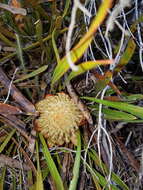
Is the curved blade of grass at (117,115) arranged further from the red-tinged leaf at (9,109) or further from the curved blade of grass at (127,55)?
the red-tinged leaf at (9,109)

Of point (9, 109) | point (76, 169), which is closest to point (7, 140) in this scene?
point (9, 109)

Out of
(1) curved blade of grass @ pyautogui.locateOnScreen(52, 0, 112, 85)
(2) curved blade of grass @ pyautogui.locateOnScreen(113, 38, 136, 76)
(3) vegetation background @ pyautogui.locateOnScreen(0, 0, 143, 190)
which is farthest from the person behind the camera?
(3) vegetation background @ pyautogui.locateOnScreen(0, 0, 143, 190)

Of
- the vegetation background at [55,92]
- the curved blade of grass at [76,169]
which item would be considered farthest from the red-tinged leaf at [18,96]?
the curved blade of grass at [76,169]

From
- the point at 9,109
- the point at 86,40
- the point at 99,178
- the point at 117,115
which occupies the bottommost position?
the point at 99,178

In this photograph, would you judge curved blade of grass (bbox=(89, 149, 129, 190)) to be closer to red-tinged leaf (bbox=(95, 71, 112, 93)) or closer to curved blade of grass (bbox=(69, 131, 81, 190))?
curved blade of grass (bbox=(69, 131, 81, 190))

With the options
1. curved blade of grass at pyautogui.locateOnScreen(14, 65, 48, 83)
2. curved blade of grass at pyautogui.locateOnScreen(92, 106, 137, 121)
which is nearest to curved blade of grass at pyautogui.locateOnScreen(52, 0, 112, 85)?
curved blade of grass at pyautogui.locateOnScreen(14, 65, 48, 83)

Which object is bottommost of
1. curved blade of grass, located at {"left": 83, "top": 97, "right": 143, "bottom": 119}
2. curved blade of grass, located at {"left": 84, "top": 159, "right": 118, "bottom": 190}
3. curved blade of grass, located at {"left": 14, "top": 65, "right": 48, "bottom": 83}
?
curved blade of grass, located at {"left": 84, "top": 159, "right": 118, "bottom": 190}

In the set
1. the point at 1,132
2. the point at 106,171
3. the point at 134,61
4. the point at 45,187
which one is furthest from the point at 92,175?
the point at 134,61

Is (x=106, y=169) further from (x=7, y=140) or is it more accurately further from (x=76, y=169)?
(x=7, y=140)
